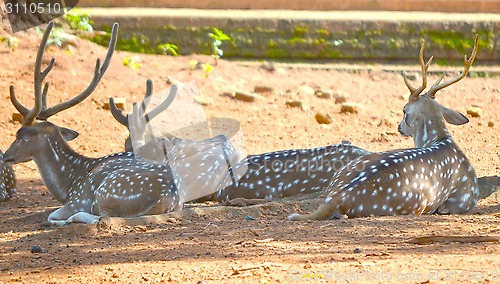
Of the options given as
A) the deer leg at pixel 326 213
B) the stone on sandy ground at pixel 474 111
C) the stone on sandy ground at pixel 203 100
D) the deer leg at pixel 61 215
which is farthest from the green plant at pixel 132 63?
the deer leg at pixel 326 213

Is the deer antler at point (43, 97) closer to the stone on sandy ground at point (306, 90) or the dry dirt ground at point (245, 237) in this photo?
the dry dirt ground at point (245, 237)

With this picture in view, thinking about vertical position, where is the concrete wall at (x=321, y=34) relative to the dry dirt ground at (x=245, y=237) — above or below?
above

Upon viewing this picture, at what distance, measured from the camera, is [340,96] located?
11.7 metres

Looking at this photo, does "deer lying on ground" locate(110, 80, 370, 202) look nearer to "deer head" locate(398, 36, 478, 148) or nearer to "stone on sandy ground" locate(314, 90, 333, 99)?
"deer head" locate(398, 36, 478, 148)

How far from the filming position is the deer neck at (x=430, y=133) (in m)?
6.88

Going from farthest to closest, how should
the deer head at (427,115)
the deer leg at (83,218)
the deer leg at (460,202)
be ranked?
the deer head at (427,115) → the deer leg at (460,202) → the deer leg at (83,218)

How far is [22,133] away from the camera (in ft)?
22.1

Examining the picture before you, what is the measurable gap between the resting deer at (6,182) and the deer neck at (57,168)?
0.65 meters

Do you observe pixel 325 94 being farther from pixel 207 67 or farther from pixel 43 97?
pixel 43 97

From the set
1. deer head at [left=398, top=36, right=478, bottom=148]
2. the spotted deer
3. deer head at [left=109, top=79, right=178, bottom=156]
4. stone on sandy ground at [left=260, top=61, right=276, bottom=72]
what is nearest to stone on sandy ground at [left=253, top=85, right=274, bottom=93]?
stone on sandy ground at [left=260, top=61, right=276, bottom=72]

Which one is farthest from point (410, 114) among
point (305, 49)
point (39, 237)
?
point (305, 49)

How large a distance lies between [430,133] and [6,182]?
4.19 metres

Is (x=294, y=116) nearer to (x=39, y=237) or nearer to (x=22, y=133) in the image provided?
(x=22, y=133)

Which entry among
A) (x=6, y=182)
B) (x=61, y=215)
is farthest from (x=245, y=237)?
(x=6, y=182)
